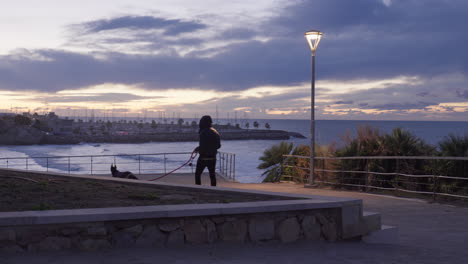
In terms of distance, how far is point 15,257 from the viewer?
4664 millimetres

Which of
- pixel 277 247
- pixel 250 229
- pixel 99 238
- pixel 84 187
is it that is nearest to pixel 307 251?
pixel 277 247

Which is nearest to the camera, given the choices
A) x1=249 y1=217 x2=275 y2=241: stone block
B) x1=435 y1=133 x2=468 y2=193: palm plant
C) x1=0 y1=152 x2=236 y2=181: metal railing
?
x1=249 y1=217 x2=275 y2=241: stone block

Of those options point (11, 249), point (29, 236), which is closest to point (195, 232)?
point (29, 236)

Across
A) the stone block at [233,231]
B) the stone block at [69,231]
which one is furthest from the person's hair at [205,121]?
the stone block at [69,231]

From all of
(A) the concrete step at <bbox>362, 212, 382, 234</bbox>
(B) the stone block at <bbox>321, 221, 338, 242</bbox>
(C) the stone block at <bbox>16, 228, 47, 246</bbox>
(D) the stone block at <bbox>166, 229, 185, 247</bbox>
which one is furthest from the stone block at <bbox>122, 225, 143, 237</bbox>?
(A) the concrete step at <bbox>362, 212, 382, 234</bbox>

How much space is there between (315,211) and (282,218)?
1.58 feet

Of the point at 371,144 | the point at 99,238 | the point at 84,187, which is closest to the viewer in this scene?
the point at 99,238

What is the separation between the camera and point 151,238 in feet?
17.1

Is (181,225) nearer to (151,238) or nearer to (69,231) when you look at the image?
(151,238)

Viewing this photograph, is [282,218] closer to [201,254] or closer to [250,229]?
[250,229]

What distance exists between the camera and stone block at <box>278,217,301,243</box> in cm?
577

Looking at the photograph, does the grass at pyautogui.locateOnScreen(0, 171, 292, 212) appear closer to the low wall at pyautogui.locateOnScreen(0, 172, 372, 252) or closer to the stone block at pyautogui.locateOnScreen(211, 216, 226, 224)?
the low wall at pyautogui.locateOnScreen(0, 172, 372, 252)

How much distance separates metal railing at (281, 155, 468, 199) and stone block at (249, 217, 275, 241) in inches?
243

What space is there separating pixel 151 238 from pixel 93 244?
0.61m
